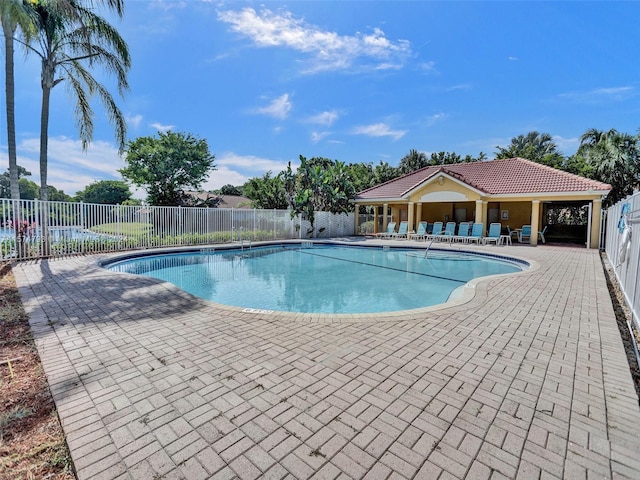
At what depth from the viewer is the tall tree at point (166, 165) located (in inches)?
923

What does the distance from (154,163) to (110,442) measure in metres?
25.0

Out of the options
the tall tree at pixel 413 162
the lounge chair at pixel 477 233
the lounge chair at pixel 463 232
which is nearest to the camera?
the lounge chair at pixel 477 233

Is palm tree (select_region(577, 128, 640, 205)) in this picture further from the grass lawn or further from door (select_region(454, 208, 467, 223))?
the grass lawn

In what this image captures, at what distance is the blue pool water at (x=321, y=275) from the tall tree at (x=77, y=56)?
6515 mm

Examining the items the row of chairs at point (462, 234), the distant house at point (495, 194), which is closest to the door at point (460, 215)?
the distant house at point (495, 194)

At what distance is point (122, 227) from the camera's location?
14.4 m

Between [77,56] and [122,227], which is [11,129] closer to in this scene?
[77,56]

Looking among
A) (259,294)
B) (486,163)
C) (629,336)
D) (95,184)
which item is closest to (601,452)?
(629,336)

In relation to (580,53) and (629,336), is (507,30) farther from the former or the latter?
Answer: (629,336)

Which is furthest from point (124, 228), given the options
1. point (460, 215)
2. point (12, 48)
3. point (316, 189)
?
point (460, 215)

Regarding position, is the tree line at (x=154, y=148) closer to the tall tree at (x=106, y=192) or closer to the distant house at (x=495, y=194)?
the distant house at (x=495, y=194)

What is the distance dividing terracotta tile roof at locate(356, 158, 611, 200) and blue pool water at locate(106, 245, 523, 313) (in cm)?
643

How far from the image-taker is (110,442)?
7.57 ft

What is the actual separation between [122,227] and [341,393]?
14.9 metres
